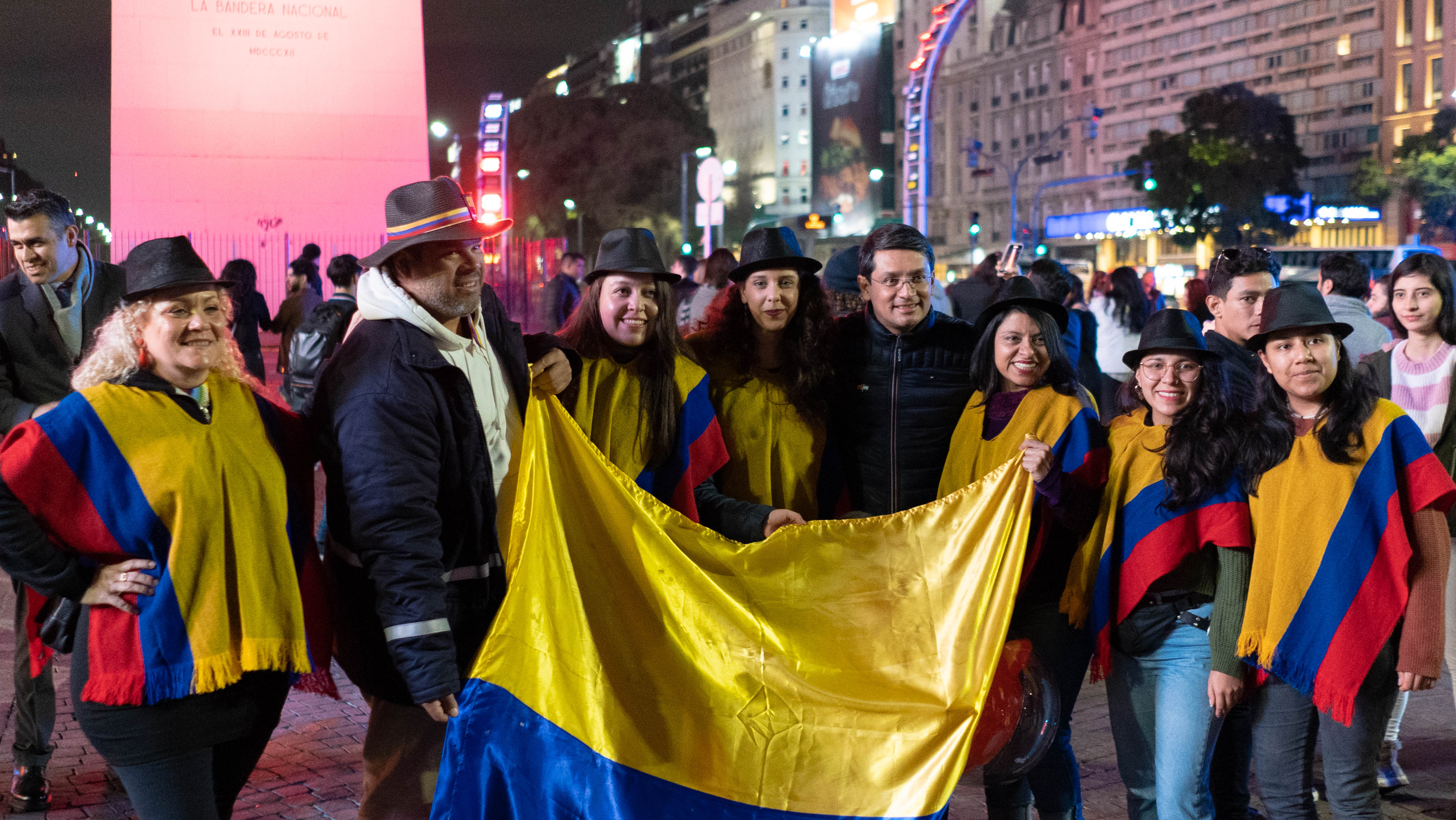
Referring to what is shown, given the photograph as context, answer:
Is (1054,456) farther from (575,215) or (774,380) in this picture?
(575,215)

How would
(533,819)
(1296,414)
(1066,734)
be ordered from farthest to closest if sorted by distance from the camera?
(1066,734)
(1296,414)
(533,819)

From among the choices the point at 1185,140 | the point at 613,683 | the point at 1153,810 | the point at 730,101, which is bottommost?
the point at 1153,810

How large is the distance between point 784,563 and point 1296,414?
156 cm

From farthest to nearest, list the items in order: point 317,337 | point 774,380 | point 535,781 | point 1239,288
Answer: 1. point 317,337
2. point 1239,288
3. point 774,380
4. point 535,781

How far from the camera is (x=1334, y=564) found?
3383 millimetres

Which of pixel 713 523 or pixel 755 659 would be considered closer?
Answer: pixel 755 659

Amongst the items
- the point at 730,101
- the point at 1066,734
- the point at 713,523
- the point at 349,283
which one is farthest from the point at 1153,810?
the point at 730,101

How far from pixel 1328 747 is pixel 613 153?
58036 mm

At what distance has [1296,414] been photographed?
3.54 metres

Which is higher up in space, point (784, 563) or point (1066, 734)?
point (784, 563)

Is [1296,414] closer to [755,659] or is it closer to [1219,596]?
[1219,596]

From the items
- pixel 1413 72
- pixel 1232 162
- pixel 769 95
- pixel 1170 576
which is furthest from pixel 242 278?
pixel 769 95

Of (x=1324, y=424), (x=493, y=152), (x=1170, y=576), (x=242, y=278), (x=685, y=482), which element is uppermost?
(x=493, y=152)

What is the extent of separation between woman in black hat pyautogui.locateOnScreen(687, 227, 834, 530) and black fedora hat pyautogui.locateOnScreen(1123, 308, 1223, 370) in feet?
3.79
